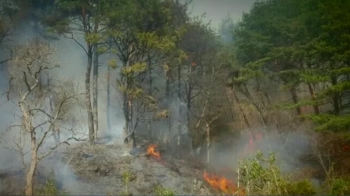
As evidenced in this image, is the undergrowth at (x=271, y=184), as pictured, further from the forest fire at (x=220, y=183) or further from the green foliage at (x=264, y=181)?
the forest fire at (x=220, y=183)

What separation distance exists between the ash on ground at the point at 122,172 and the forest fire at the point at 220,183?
0.38 metres

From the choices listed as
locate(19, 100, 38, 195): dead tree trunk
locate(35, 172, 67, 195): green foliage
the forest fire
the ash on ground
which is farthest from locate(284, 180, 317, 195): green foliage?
locate(19, 100, 38, 195): dead tree trunk

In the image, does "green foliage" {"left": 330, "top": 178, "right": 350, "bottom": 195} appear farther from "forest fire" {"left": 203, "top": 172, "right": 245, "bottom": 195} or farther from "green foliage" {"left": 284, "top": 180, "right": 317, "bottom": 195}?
"forest fire" {"left": 203, "top": 172, "right": 245, "bottom": 195}

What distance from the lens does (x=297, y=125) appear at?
15.7 metres

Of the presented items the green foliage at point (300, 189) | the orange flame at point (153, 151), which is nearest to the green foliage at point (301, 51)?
the green foliage at point (300, 189)

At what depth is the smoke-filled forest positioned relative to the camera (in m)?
12.6

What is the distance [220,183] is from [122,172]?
167 inches

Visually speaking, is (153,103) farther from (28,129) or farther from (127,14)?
(28,129)

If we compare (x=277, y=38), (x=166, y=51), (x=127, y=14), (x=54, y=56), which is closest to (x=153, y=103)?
(x=166, y=51)

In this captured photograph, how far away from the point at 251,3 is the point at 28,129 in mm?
11939

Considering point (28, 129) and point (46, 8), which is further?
point (46, 8)

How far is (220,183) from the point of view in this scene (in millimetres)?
14602

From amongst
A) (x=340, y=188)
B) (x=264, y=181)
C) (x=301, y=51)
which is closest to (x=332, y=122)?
(x=340, y=188)

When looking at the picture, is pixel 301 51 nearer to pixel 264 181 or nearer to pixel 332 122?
pixel 332 122
